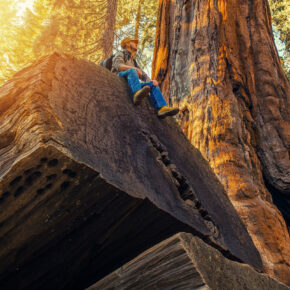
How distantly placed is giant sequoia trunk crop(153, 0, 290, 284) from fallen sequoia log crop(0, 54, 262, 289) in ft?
4.31

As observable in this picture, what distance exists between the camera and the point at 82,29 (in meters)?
9.98

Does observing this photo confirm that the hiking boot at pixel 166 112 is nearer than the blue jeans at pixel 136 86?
No

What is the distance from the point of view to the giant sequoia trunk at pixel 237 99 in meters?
3.14

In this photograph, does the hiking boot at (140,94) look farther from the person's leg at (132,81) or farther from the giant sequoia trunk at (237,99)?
the giant sequoia trunk at (237,99)

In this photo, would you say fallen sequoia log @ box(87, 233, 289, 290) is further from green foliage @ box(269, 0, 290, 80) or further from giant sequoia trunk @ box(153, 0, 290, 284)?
green foliage @ box(269, 0, 290, 80)

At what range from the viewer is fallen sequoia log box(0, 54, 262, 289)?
1.17 m

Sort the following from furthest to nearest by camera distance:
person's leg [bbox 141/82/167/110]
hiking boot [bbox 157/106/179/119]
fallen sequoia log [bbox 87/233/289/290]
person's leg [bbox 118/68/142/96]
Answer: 1. person's leg [bbox 141/82/167/110]
2. hiking boot [bbox 157/106/179/119]
3. person's leg [bbox 118/68/142/96]
4. fallen sequoia log [bbox 87/233/289/290]

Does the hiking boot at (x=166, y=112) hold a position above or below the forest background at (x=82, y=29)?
below

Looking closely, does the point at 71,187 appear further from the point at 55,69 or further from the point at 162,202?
the point at 55,69

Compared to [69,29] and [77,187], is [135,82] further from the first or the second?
[69,29]

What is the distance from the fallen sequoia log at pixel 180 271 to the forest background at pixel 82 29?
22.6ft

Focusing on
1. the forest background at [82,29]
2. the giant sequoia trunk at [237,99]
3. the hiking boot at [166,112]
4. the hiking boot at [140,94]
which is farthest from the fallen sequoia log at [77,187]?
the forest background at [82,29]

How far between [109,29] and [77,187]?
8547 mm

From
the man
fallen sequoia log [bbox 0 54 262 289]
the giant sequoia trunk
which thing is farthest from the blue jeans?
the giant sequoia trunk
